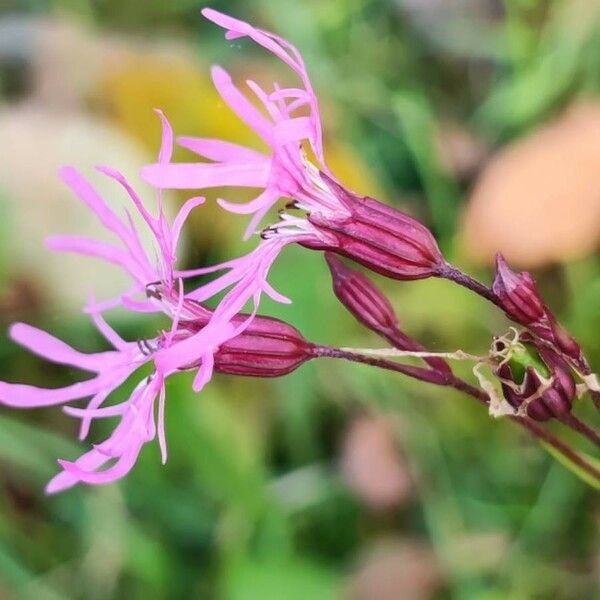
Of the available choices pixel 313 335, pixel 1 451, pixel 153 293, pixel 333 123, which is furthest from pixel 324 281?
pixel 153 293

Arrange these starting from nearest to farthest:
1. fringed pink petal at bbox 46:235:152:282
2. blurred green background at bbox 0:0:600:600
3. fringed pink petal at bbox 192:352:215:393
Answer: fringed pink petal at bbox 192:352:215:393, fringed pink petal at bbox 46:235:152:282, blurred green background at bbox 0:0:600:600

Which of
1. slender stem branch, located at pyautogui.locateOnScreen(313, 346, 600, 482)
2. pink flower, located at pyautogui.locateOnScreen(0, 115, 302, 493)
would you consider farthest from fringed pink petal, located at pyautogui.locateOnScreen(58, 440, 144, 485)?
slender stem branch, located at pyautogui.locateOnScreen(313, 346, 600, 482)

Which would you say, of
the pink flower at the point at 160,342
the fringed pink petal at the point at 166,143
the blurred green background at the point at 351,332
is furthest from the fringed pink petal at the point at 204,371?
the blurred green background at the point at 351,332

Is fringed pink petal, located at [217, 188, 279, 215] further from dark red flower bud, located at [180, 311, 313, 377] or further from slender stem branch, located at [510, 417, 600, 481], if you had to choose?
slender stem branch, located at [510, 417, 600, 481]

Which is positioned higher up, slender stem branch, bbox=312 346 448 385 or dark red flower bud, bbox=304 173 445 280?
dark red flower bud, bbox=304 173 445 280

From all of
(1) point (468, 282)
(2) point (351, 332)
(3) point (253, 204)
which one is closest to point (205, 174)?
(3) point (253, 204)

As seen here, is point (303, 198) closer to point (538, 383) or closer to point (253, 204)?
point (253, 204)

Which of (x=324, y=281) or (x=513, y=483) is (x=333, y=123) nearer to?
(x=324, y=281)
